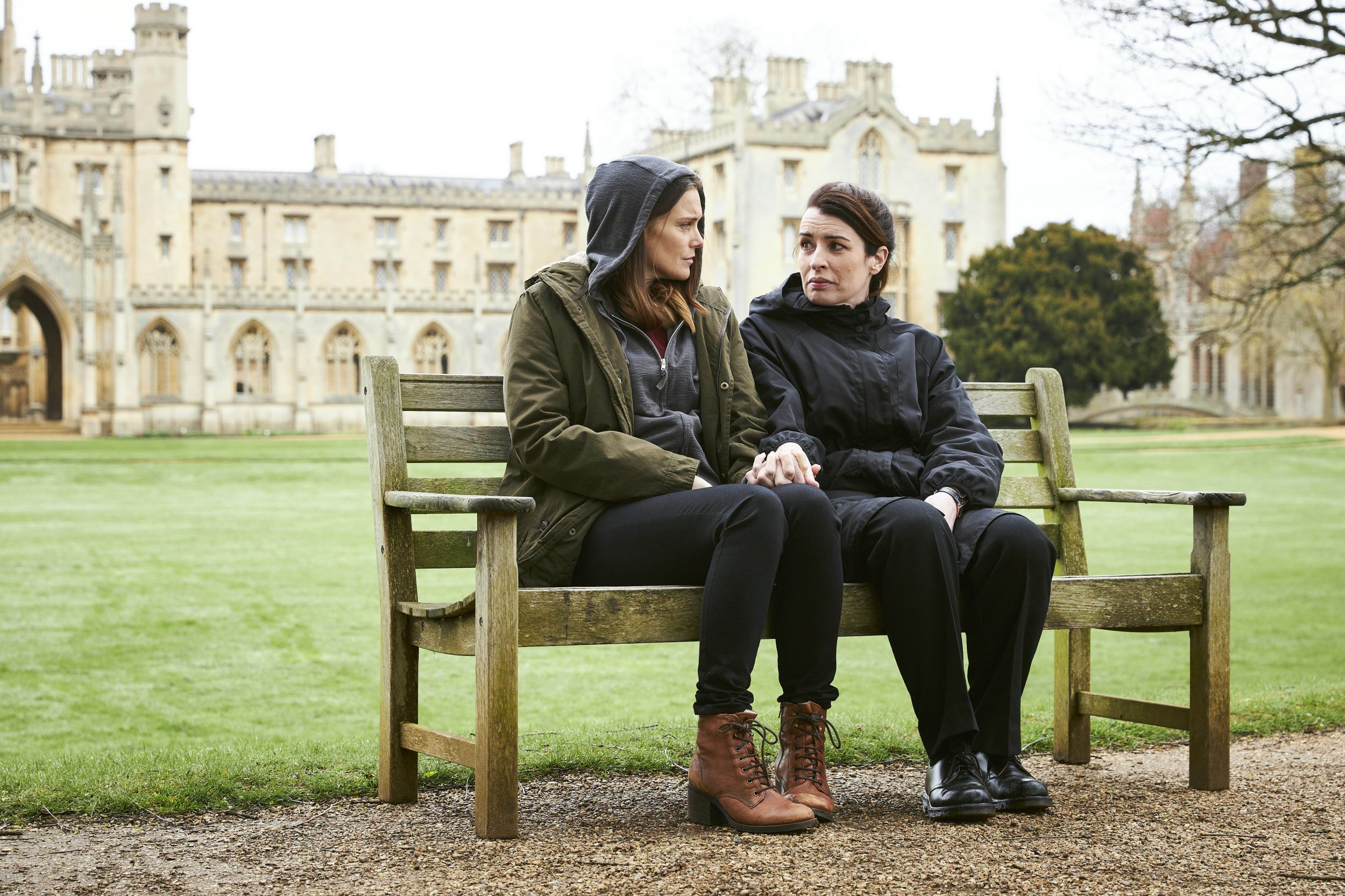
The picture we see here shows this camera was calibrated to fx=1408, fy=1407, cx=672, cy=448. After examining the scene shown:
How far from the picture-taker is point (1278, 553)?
41.1ft

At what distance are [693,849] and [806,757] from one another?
396 mm

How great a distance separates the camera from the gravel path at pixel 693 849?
2.69 metres

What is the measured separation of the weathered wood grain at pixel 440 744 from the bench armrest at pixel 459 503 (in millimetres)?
509

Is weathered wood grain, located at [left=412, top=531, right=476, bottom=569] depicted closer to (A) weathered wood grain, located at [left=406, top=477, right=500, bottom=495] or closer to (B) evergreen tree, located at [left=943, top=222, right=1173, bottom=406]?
(A) weathered wood grain, located at [left=406, top=477, right=500, bottom=495]

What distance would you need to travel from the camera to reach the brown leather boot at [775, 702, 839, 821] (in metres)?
3.13

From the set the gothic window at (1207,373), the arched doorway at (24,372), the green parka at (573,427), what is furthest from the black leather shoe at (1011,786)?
the gothic window at (1207,373)

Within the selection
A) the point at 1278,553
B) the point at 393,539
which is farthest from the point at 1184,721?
the point at 1278,553

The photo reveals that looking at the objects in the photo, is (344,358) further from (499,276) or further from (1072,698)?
(1072,698)

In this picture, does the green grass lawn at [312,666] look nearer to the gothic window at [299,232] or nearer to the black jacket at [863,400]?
the black jacket at [863,400]

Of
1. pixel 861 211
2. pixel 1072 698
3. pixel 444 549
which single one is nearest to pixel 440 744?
pixel 444 549

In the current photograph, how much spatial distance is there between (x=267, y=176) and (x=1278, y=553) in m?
51.7

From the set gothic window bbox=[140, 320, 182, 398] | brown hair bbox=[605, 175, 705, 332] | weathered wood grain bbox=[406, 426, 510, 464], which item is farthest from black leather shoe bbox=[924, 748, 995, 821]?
gothic window bbox=[140, 320, 182, 398]

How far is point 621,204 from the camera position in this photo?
3420mm

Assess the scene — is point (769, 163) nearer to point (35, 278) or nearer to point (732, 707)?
point (35, 278)
